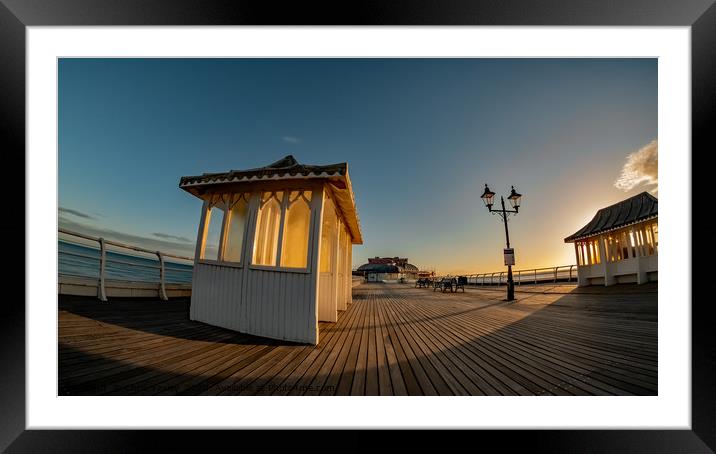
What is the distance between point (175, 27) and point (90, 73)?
4272mm

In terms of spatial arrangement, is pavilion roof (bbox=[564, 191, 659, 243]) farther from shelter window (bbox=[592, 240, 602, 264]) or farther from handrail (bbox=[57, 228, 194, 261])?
handrail (bbox=[57, 228, 194, 261])

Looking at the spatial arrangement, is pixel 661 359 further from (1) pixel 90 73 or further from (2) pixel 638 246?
(2) pixel 638 246

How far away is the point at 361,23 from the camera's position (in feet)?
5.05

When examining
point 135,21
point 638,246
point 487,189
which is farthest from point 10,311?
point 638,246

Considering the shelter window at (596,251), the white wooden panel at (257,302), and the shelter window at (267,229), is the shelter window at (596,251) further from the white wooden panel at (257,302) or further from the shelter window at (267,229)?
the shelter window at (267,229)

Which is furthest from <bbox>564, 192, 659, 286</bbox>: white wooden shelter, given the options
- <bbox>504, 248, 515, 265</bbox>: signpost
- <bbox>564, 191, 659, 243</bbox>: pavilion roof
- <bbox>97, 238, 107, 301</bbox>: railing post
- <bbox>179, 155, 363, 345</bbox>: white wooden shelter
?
<bbox>97, 238, 107, 301</bbox>: railing post

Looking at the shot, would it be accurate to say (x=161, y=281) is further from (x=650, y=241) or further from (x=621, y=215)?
(x=621, y=215)

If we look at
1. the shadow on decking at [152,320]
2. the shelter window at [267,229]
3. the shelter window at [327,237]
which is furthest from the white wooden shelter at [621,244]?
the shadow on decking at [152,320]

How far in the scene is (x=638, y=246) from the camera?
317 inches

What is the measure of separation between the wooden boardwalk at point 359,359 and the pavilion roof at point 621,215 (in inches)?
279

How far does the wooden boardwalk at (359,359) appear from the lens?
6.41 ft

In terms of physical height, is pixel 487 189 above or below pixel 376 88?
below

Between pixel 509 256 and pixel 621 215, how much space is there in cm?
575

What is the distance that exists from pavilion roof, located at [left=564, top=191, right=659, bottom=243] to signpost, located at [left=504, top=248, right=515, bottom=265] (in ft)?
14.9
